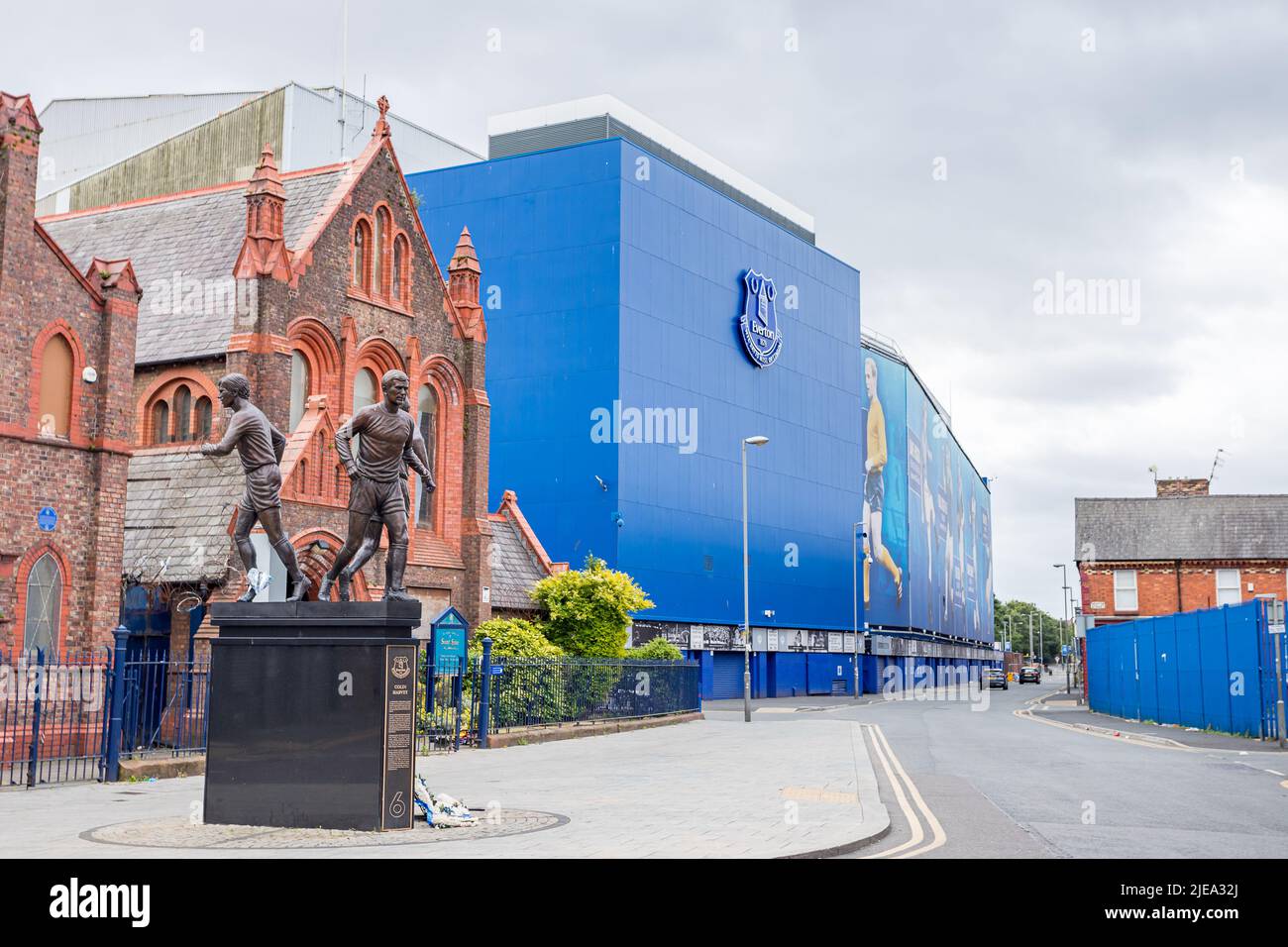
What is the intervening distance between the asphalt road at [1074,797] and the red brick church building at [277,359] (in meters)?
12.8

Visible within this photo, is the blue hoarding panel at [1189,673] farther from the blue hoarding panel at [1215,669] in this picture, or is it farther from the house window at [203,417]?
the house window at [203,417]

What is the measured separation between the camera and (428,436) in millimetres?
33344

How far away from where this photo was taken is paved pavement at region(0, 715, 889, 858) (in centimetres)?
1052

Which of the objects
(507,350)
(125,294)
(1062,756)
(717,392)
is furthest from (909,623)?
(125,294)

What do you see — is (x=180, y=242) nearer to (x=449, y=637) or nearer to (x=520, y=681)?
(x=449, y=637)

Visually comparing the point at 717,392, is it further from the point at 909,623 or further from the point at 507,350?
the point at 909,623

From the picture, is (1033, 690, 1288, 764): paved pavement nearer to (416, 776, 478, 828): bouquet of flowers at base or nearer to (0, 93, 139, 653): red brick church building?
(416, 776, 478, 828): bouquet of flowers at base

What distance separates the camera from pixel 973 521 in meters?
128

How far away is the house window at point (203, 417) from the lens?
27859 mm

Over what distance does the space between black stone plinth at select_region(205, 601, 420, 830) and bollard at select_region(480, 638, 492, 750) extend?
12111mm

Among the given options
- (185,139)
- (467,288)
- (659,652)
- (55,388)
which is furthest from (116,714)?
(185,139)

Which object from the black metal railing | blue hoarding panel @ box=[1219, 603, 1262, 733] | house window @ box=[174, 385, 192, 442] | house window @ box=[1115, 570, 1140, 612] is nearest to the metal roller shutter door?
house window @ box=[1115, 570, 1140, 612]

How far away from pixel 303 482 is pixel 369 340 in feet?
16.2

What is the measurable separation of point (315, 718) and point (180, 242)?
21823mm
